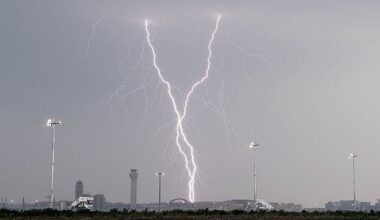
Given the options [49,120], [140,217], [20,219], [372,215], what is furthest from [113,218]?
[49,120]

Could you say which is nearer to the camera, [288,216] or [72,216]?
[72,216]

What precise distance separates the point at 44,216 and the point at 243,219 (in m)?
11.5

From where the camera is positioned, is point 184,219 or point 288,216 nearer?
point 184,219

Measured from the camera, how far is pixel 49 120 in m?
63.6

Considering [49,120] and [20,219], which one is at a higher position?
[49,120]

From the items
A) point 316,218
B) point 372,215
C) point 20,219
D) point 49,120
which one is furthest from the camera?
point 49,120

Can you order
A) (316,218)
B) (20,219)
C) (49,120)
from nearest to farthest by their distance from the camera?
(20,219), (316,218), (49,120)

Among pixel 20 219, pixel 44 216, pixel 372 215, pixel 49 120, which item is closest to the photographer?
pixel 20 219

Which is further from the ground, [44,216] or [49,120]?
[49,120]

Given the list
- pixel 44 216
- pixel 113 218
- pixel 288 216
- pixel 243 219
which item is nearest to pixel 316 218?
pixel 288 216

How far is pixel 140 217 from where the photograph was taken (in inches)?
1619

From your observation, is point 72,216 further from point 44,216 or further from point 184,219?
point 184,219

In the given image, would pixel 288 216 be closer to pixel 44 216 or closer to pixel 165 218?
pixel 165 218

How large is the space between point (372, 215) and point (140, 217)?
59.0 feet
